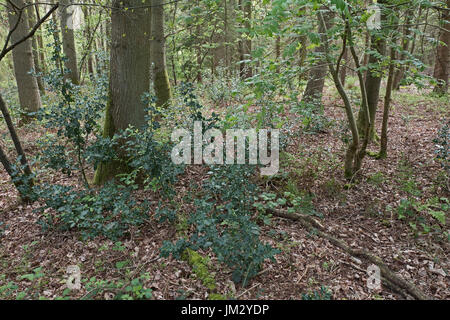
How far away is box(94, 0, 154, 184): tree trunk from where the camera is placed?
4555 mm

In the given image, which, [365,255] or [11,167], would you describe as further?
[11,167]

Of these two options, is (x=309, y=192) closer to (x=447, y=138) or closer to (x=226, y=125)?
(x=226, y=125)

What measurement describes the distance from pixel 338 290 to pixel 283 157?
9.62 feet

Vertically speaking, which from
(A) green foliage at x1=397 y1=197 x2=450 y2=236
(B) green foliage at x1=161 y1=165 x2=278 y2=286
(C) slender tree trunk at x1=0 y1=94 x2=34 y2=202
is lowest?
(A) green foliage at x1=397 y1=197 x2=450 y2=236

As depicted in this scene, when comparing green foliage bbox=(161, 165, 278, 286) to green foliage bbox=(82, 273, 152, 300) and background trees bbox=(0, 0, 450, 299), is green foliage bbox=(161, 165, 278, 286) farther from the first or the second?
green foliage bbox=(82, 273, 152, 300)

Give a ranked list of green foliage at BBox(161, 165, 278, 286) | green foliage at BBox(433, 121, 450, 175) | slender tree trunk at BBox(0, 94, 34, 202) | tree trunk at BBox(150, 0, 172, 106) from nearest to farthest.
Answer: green foliage at BBox(161, 165, 278, 286) → slender tree trunk at BBox(0, 94, 34, 202) → green foliage at BBox(433, 121, 450, 175) → tree trunk at BBox(150, 0, 172, 106)

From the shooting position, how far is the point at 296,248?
368 centimetres

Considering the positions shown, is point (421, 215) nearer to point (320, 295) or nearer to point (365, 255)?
point (365, 255)

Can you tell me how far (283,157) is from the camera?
5582 millimetres

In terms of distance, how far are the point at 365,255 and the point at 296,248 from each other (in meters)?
0.84

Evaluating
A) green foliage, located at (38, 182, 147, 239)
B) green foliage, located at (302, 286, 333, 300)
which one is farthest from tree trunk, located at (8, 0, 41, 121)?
green foliage, located at (302, 286, 333, 300)

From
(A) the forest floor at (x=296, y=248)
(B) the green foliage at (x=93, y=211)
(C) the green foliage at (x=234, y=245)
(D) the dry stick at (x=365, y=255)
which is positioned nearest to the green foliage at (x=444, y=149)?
(A) the forest floor at (x=296, y=248)

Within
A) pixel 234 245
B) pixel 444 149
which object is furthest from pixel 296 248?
pixel 444 149

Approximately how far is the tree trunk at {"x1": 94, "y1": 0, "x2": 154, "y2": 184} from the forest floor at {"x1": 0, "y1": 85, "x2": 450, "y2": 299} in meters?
1.25
